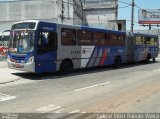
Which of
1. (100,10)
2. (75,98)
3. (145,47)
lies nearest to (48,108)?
(75,98)

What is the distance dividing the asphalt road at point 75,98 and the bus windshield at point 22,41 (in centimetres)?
167

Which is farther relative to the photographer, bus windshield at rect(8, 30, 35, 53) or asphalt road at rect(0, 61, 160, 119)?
bus windshield at rect(8, 30, 35, 53)

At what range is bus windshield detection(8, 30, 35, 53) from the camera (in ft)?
57.7

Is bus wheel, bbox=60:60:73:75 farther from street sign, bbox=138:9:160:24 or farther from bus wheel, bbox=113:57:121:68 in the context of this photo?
street sign, bbox=138:9:160:24

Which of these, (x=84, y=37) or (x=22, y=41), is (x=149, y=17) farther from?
(x=22, y=41)

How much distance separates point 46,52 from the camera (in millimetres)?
18156

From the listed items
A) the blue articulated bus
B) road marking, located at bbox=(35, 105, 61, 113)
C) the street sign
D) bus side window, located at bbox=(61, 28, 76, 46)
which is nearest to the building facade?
the street sign

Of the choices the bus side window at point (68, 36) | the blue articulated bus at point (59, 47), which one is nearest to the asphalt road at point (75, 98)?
the blue articulated bus at point (59, 47)

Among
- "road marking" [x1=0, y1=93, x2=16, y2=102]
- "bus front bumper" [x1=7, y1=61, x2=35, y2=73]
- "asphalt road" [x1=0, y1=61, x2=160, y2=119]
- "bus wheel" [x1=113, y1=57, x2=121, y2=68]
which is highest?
"bus front bumper" [x1=7, y1=61, x2=35, y2=73]

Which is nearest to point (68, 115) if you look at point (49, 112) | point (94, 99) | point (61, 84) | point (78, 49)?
point (49, 112)

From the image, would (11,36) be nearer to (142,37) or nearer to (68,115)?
(68,115)

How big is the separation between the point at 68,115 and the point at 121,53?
17.6 metres

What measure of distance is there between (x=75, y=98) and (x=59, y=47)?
24.3 feet

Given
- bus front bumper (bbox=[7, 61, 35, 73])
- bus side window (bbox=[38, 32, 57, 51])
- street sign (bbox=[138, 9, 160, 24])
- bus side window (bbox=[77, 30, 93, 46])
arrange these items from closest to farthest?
bus front bumper (bbox=[7, 61, 35, 73])
bus side window (bbox=[38, 32, 57, 51])
bus side window (bbox=[77, 30, 93, 46])
street sign (bbox=[138, 9, 160, 24])
